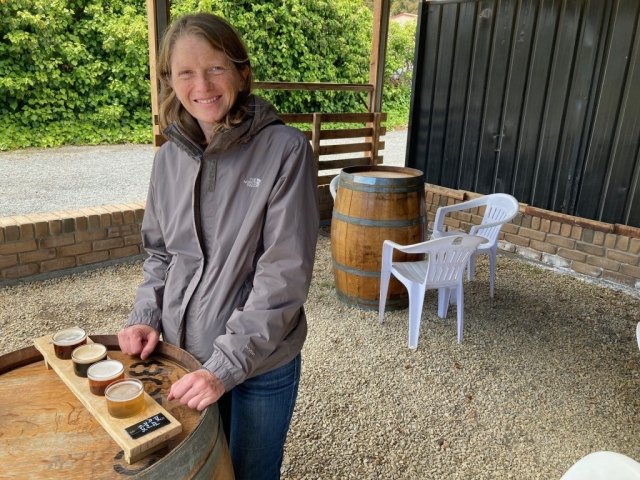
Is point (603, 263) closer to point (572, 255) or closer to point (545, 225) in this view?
point (572, 255)

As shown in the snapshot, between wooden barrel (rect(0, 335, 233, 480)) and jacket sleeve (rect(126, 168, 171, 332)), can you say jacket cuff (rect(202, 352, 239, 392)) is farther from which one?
jacket sleeve (rect(126, 168, 171, 332))

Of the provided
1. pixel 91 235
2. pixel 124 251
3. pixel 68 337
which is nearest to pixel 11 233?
pixel 91 235

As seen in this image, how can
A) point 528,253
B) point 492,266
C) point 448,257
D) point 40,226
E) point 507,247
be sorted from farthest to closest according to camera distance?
point 507,247 < point 528,253 < point 492,266 < point 40,226 < point 448,257

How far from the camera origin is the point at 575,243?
4.23 m

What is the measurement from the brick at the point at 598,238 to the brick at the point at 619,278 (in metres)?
0.25

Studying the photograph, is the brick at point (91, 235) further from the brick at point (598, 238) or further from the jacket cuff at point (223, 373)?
the brick at point (598, 238)

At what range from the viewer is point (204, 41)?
1.11 meters

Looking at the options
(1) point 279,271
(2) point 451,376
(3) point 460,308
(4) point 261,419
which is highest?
(1) point 279,271

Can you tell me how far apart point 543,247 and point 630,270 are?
71 cm

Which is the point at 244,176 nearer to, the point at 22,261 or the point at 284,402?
the point at 284,402

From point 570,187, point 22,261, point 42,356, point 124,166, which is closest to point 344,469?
point 42,356

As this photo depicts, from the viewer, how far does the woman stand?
1.11 m

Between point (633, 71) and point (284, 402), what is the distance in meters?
3.94

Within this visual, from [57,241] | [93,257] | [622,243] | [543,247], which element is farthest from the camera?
[543,247]
